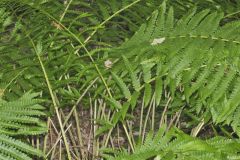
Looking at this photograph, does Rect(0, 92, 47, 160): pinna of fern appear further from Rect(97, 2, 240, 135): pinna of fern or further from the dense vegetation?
Rect(97, 2, 240, 135): pinna of fern

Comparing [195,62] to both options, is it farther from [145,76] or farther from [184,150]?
[184,150]

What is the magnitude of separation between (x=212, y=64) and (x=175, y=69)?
91 millimetres

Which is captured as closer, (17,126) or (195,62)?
(17,126)

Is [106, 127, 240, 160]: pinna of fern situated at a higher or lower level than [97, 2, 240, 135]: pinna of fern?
lower

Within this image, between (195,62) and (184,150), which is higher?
(195,62)

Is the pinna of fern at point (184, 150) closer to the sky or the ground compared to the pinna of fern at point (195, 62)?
closer to the ground

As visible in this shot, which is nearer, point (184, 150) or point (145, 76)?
point (184, 150)

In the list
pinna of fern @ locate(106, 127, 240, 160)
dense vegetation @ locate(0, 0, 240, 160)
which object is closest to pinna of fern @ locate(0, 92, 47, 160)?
dense vegetation @ locate(0, 0, 240, 160)

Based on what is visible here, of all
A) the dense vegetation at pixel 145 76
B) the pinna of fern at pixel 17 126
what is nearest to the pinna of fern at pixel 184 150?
the dense vegetation at pixel 145 76

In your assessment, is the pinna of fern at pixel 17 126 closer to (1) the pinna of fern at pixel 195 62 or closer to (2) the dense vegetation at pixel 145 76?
(2) the dense vegetation at pixel 145 76

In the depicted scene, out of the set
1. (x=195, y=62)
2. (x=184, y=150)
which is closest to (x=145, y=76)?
(x=195, y=62)

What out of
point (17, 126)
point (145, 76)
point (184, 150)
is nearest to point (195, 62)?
point (145, 76)

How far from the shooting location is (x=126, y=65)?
109cm

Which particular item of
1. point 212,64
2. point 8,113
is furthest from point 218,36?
point 8,113
